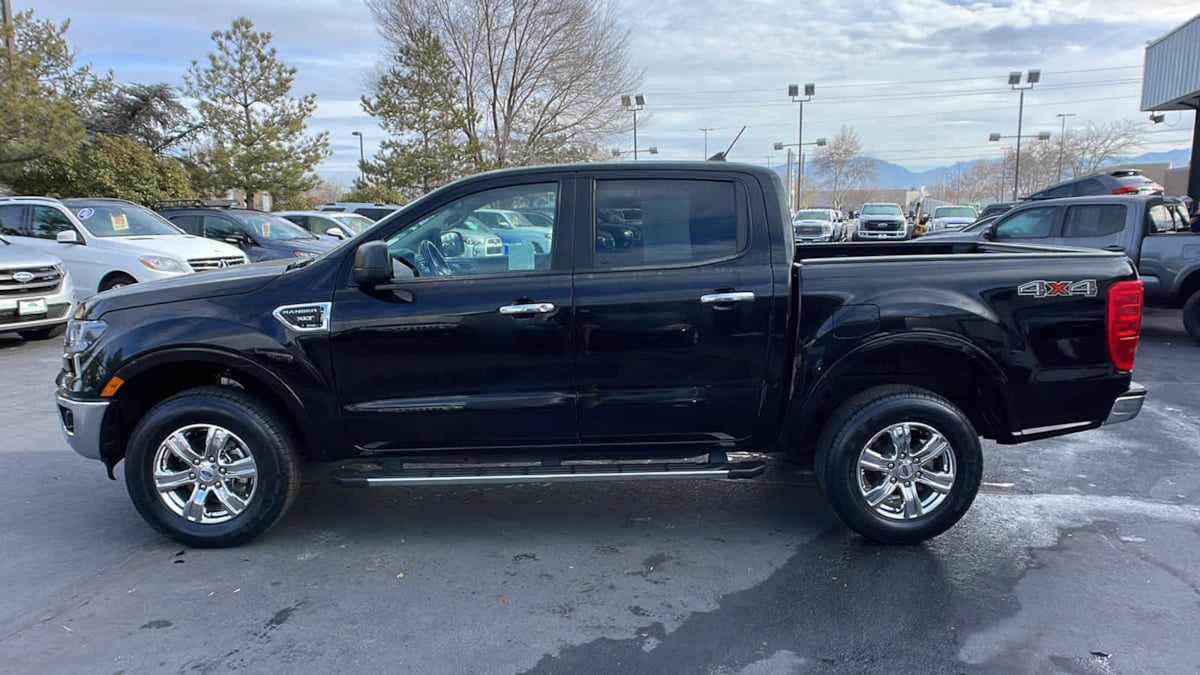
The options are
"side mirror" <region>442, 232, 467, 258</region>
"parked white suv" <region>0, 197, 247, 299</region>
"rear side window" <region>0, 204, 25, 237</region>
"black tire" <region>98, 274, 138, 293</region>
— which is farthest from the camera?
"rear side window" <region>0, 204, 25, 237</region>

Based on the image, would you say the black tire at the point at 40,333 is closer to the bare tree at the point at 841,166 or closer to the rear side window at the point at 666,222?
the rear side window at the point at 666,222

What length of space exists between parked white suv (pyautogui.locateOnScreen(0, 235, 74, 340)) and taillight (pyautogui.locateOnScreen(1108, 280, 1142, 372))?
1096 cm

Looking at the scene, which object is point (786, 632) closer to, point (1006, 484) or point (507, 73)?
point (1006, 484)

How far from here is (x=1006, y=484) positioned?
4914 millimetres

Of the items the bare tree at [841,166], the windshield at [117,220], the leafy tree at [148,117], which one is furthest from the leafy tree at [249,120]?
the bare tree at [841,166]

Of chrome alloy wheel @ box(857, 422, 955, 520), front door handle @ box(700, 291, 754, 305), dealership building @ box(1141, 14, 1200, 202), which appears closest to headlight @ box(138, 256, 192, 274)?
front door handle @ box(700, 291, 754, 305)

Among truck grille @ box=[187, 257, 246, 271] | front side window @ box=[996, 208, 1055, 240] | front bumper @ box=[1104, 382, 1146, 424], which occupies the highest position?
front side window @ box=[996, 208, 1055, 240]

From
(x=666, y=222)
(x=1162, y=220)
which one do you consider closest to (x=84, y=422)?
(x=666, y=222)

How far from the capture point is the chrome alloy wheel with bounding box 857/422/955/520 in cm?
393

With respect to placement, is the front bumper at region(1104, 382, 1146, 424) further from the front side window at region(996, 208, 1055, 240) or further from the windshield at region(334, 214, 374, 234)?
the windshield at region(334, 214, 374, 234)

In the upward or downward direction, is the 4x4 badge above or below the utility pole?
below

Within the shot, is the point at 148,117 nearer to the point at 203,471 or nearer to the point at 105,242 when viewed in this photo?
the point at 105,242

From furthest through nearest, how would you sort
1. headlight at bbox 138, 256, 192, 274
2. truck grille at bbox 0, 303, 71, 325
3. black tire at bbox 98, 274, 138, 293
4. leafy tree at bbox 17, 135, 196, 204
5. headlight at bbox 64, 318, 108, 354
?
leafy tree at bbox 17, 135, 196, 204
black tire at bbox 98, 274, 138, 293
headlight at bbox 138, 256, 192, 274
truck grille at bbox 0, 303, 71, 325
headlight at bbox 64, 318, 108, 354

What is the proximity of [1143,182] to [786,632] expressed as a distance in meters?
19.9
